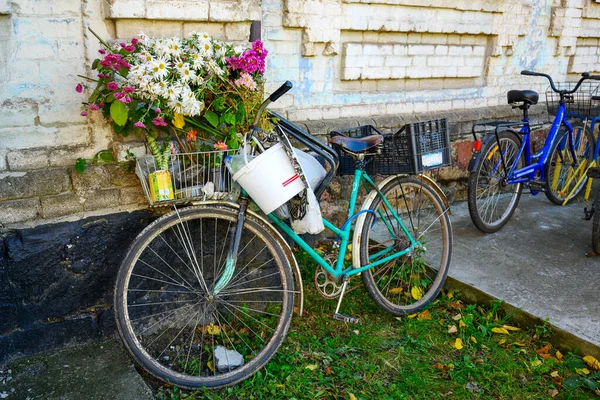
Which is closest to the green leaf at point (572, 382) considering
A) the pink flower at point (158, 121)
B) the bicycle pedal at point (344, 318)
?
the bicycle pedal at point (344, 318)

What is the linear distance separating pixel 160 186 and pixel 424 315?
2.18m

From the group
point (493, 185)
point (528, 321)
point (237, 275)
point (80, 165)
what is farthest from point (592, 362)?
point (80, 165)

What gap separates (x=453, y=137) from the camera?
17.9ft

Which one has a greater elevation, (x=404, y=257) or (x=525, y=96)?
(x=525, y=96)

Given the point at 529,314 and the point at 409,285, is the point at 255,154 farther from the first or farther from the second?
the point at 529,314

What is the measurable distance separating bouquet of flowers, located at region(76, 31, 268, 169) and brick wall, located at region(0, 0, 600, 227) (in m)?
0.22

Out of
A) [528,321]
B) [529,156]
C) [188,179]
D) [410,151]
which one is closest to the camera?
[188,179]

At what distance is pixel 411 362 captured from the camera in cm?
333

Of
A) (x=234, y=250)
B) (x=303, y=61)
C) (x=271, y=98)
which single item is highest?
(x=303, y=61)

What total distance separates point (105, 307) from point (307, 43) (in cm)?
252

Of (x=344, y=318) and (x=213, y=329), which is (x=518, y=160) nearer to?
(x=344, y=318)

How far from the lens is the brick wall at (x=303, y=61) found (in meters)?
2.99

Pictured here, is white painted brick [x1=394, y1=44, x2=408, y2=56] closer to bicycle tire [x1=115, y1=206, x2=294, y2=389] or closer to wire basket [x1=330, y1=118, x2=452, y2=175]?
wire basket [x1=330, y1=118, x2=452, y2=175]

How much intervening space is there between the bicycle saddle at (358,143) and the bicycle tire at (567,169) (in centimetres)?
273
